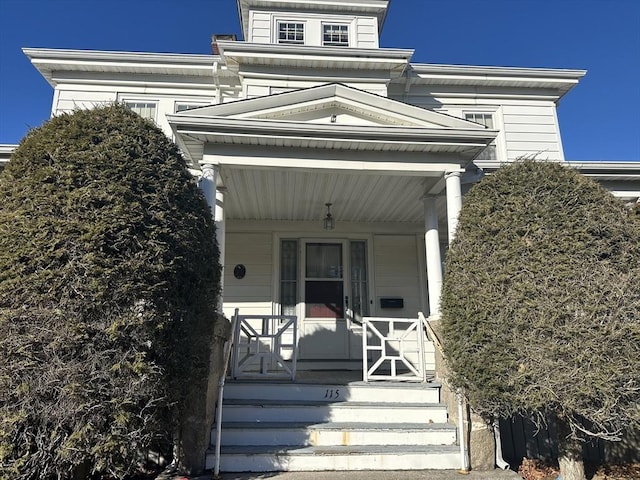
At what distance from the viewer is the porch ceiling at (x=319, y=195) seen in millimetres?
5785

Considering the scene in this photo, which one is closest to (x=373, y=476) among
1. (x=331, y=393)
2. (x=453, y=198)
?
(x=331, y=393)

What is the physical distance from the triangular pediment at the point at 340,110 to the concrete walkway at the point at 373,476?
398 centimetres

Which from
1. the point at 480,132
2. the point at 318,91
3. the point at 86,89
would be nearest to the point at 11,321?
the point at 318,91

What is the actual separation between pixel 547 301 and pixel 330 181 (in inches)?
131

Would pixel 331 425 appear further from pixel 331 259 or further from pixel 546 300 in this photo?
pixel 331 259

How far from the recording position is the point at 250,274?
24.4ft

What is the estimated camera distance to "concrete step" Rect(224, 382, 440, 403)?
465 cm

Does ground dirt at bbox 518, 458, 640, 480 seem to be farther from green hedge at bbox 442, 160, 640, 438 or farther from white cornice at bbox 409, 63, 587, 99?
white cornice at bbox 409, 63, 587, 99

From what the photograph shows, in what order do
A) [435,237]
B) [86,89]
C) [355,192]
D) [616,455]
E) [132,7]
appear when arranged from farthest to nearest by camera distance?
[132,7], [86,89], [355,192], [435,237], [616,455]

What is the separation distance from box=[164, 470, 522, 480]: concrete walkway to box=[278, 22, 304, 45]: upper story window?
7.82m

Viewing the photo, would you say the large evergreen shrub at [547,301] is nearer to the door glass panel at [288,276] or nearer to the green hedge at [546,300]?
the green hedge at [546,300]

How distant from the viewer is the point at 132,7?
33.3ft

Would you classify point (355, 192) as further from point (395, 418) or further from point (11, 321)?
point (11, 321)

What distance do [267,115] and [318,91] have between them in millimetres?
831
